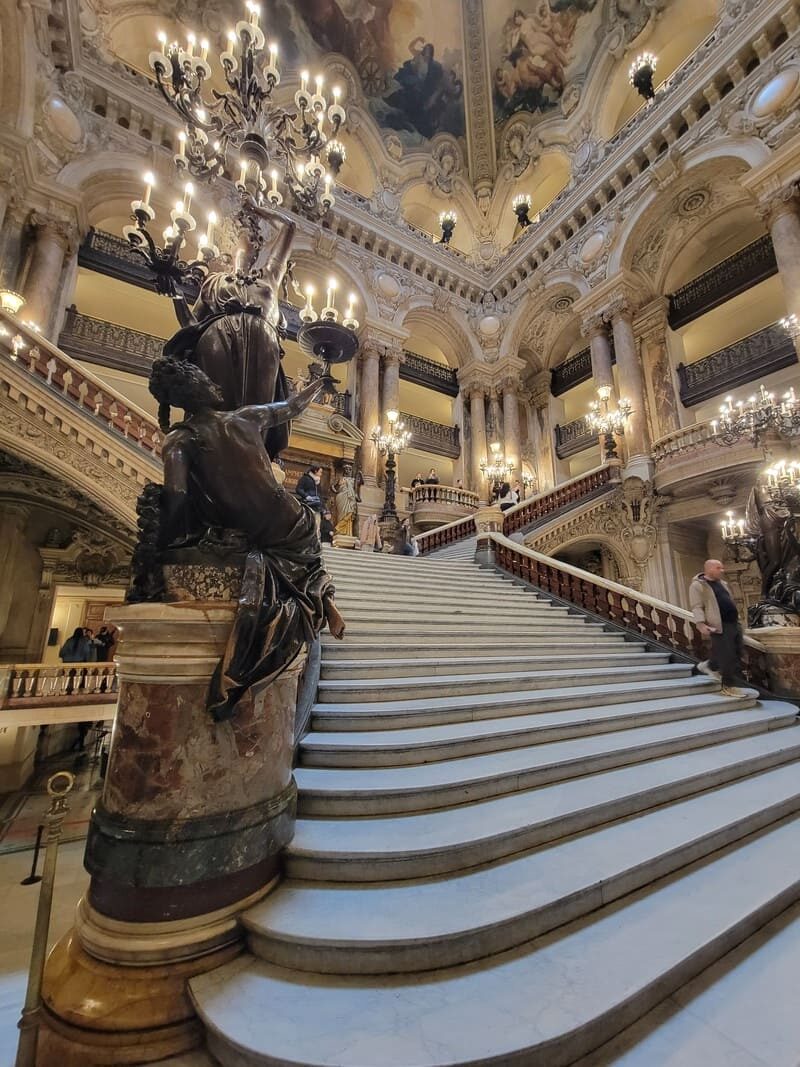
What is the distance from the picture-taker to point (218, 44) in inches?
565

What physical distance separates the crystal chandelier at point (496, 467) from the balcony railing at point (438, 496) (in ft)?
3.79

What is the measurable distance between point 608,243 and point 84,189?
46.5ft

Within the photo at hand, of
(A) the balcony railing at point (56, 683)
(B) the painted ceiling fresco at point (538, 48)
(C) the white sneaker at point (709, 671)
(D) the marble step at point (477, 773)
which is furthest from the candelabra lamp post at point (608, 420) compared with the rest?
(B) the painted ceiling fresco at point (538, 48)

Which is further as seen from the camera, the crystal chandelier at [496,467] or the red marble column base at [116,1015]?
the crystal chandelier at [496,467]

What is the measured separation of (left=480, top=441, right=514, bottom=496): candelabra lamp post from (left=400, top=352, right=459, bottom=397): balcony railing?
10.3 feet

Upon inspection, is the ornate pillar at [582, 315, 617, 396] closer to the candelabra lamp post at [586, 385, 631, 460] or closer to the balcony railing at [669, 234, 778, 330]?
Answer: the candelabra lamp post at [586, 385, 631, 460]

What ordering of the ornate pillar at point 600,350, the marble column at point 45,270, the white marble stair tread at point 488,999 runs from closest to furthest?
the white marble stair tread at point 488,999 < the marble column at point 45,270 < the ornate pillar at point 600,350

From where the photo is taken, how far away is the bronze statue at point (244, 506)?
1.58 m

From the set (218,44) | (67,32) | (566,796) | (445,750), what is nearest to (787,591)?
(566,796)

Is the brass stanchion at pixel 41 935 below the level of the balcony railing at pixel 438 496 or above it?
below

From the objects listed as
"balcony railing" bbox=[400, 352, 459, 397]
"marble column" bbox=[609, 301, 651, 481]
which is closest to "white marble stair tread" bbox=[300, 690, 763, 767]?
"marble column" bbox=[609, 301, 651, 481]

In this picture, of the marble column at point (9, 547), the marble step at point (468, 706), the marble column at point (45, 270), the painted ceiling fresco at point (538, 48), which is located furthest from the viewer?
the painted ceiling fresco at point (538, 48)

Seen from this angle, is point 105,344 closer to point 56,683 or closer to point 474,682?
point 56,683

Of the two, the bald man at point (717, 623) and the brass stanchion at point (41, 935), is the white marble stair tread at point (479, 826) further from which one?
the bald man at point (717, 623)
